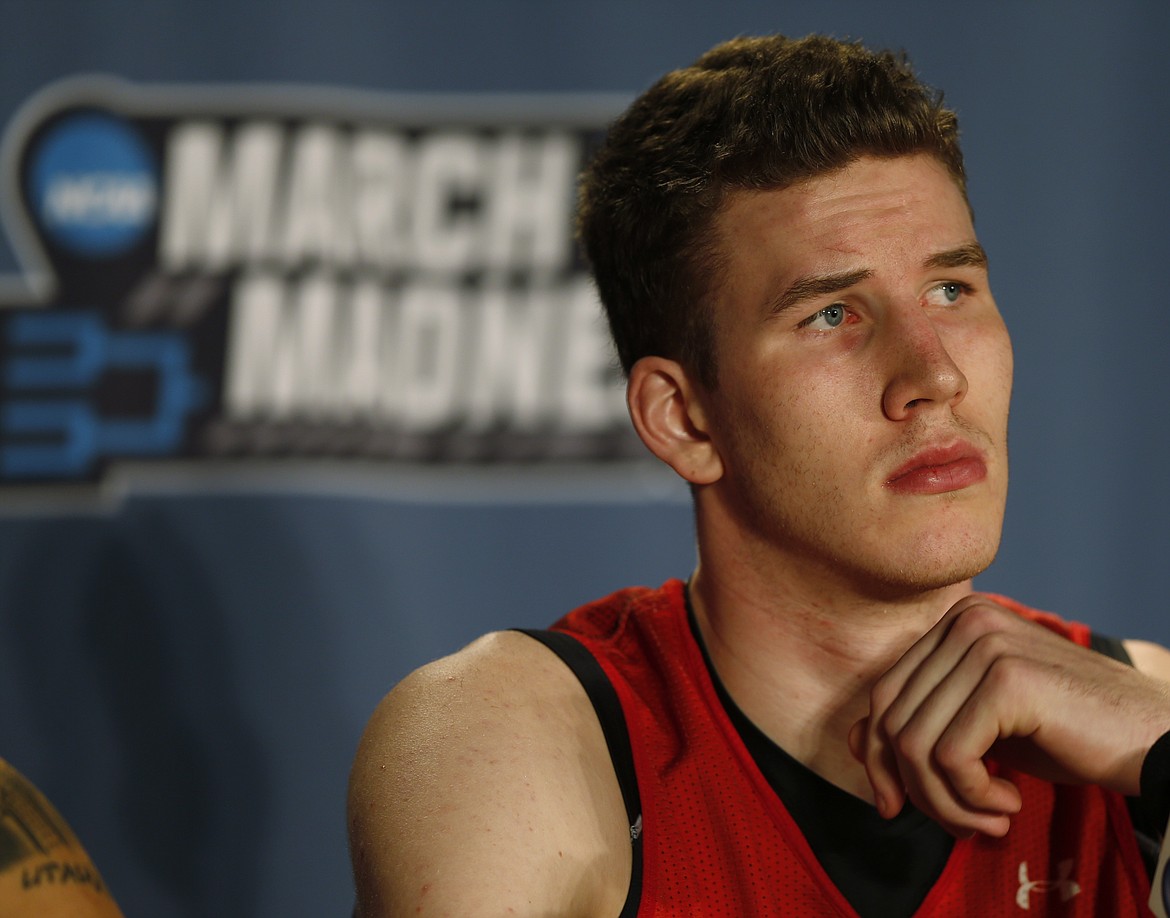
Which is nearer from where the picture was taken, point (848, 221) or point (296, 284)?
point (848, 221)

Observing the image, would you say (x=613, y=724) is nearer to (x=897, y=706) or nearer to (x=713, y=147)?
(x=897, y=706)

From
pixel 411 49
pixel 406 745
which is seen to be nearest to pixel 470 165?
pixel 411 49

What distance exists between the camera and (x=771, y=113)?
1.33 meters

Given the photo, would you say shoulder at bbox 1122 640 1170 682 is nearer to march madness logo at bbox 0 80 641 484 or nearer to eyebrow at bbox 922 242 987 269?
eyebrow at bbox 922 242 987 269

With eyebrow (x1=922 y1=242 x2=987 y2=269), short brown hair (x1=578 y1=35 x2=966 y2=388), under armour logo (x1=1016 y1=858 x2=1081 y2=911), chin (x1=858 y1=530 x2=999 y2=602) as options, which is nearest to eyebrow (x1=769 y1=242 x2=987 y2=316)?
eyebrow (x1=922 y1=242 x2=987 y2=269)

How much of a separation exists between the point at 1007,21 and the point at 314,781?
5.45ft

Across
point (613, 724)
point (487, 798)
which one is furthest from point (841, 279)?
point (487, 798)

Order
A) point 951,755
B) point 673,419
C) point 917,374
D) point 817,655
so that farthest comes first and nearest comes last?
point 673,419, point 817,655, point 917,374, point 951,755

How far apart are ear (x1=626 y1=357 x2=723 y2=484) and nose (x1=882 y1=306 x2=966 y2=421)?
9.3 inches

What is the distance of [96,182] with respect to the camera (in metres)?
2.17

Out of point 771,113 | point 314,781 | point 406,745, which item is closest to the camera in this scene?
point 406,745

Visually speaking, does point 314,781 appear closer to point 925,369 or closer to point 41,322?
point 41,322

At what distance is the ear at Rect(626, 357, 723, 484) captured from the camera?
1.38 meters

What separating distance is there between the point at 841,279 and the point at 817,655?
370 millimetres
